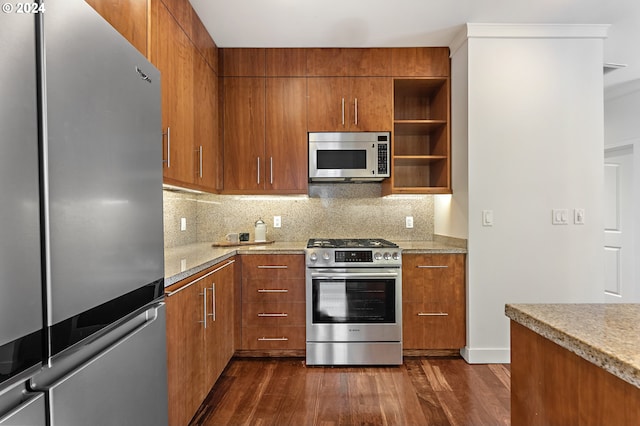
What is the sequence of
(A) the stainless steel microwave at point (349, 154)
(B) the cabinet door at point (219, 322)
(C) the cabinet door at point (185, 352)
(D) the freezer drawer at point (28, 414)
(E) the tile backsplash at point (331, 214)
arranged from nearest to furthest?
1. (D) the freezer drawer at point (28, 414)
2. (C) the cabinet door at point (185, 352)
3. (B) the cabinet door at point (219, 322)
4. (A) the stainless steel microwave at point (349, 154)
5. (E) the tile backsplash at point (331, 214)

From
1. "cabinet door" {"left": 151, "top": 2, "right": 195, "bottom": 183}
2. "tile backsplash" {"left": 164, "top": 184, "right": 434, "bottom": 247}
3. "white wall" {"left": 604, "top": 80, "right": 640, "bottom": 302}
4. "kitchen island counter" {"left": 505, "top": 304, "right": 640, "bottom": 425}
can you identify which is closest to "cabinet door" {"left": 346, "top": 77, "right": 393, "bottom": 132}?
"tile backsplash" {"left": 164, "top": 184, "right": 434, "bottom": 247}

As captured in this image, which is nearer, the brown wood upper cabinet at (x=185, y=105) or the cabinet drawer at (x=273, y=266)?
the brown wood upper cabinet at (x=185, y=105)

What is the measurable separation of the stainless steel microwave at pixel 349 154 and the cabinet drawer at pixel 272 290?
95 cm

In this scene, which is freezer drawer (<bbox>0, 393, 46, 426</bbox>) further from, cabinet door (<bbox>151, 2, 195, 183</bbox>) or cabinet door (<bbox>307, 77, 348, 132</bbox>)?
cabinet door (<bbox>307, 77, 348, 132</bbox>)

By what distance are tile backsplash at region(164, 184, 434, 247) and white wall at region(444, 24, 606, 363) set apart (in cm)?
79

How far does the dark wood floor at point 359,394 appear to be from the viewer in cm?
204

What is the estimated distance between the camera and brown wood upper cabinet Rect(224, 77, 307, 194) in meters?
3.12

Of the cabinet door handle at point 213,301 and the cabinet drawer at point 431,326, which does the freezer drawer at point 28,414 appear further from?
Answer: the cabinet drawer at point 431,326

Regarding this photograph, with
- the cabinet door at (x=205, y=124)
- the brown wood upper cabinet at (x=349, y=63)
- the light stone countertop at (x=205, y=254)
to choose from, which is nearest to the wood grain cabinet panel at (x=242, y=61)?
the cabinet door at (x=205, y=124)

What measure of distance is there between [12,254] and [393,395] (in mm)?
2247

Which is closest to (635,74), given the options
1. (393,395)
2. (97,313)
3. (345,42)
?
(345,42)

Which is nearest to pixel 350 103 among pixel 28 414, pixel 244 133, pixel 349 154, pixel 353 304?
pixel 349 154

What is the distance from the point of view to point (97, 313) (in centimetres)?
89

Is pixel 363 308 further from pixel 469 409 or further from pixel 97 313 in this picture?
pixel 97 313
